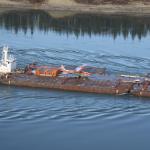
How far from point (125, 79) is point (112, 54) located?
480 inches

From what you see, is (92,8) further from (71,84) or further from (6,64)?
(71,84)

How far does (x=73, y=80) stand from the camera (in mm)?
39625

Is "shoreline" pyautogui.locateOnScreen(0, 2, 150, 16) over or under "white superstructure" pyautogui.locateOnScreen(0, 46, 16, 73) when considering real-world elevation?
over

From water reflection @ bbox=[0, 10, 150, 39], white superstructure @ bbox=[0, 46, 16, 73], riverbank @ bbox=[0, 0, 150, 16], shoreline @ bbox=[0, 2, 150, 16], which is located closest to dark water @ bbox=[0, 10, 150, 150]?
white superstructure @ bbox=[0, 46, 16, 73]

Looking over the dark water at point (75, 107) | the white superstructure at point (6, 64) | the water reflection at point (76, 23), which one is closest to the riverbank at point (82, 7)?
the water reflection at point (76, 23)

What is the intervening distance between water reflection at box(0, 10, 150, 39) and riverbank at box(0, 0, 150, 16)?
5873 mm

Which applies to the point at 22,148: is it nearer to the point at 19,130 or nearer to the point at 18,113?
the point at 19,130

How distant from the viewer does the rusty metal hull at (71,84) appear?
3750 centimetres

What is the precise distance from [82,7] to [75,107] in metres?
63.0

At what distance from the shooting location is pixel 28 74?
133 feet

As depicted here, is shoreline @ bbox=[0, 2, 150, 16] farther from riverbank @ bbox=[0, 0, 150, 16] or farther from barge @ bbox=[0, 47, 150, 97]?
barge @ bbox=[0, 47, 150, 97]

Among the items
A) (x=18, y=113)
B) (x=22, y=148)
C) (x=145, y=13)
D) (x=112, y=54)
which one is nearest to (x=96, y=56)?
(x=112, y=54)

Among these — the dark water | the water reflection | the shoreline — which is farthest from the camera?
the shoreline

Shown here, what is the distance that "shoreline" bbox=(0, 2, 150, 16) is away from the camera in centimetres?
9262
